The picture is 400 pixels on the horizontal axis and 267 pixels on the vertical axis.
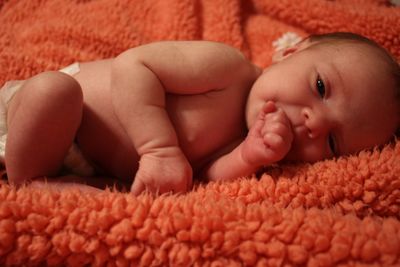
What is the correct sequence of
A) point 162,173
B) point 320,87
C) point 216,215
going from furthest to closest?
point 320,87, point 162,173, point 216,215

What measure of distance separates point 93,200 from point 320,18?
106 centimetres

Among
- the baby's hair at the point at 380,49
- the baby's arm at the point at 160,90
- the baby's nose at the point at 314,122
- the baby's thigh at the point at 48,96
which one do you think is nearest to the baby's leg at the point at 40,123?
the baby's thigh at the point at 48,96

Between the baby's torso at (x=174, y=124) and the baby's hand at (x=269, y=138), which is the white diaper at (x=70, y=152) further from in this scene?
the baby's hand at (x=269, y=138)

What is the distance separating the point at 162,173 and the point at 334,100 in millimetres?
429

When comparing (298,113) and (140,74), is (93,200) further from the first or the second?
(298,113)

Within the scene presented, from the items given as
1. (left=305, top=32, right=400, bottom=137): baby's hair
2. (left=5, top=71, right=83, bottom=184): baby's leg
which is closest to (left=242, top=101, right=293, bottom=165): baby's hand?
(left=305, top=32, right=400, bottom=137): baby's hair

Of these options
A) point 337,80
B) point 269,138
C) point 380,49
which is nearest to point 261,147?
point 269,138

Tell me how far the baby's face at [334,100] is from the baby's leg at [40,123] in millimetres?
431

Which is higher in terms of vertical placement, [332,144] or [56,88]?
[56,88]

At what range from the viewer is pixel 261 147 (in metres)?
0.84

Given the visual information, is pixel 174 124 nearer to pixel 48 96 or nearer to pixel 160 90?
pixel 160 90

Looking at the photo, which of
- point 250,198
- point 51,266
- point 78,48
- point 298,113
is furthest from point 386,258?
point 78,48

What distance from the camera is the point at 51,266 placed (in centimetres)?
60

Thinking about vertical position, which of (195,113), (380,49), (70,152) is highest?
(380,49)
